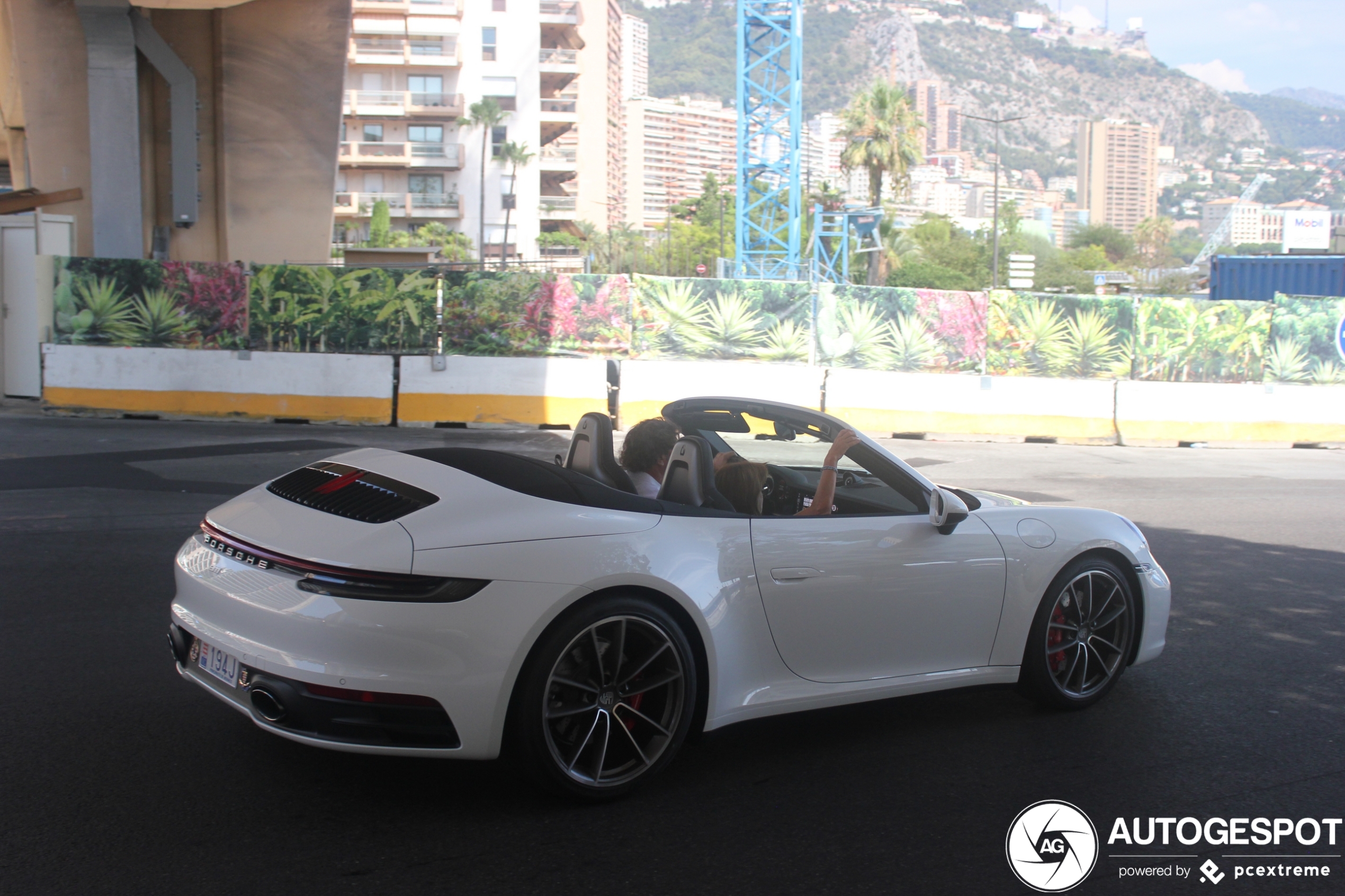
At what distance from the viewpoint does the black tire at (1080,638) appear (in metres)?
4.70

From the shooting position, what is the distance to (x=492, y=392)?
15125 millimetres

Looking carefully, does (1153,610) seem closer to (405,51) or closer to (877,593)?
(877,593)

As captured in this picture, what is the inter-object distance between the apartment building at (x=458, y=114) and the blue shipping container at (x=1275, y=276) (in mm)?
66276

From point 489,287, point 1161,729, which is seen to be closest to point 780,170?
point 489,287

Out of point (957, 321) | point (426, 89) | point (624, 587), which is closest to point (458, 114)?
point (426, 89)

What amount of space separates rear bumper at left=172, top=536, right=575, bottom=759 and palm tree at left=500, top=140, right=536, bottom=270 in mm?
92134

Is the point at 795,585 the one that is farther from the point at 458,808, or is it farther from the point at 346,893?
the point at 346,893

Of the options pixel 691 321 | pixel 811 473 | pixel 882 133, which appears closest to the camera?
pixel 811 473

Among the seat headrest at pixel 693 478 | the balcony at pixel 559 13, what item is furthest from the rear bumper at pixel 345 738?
the balcony at pixel 559 13

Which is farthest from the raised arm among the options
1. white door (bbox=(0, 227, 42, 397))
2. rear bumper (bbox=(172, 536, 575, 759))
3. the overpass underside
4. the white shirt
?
the overpass underside

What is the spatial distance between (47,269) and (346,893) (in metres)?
15.4

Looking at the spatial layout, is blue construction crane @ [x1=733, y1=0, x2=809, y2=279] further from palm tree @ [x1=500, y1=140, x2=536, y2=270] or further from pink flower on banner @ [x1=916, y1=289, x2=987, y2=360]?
pink flower on banner @ [x1=916, y1=289, x2=987, y2=360]

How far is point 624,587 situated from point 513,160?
96936mm

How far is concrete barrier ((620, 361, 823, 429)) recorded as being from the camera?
50.6 feet
